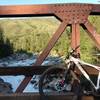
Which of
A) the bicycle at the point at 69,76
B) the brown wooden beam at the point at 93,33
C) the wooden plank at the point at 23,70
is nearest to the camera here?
the bicycle at the point at 69,76

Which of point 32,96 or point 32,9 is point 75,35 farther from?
point 32,96

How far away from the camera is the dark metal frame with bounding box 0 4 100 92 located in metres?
6.84

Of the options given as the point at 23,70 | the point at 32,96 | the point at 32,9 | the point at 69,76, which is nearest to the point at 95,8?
the point at 32,9

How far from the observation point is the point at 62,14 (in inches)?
271

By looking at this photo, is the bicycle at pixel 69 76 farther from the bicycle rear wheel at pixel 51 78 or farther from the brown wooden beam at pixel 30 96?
the brown wooden beam at pixel 30 96

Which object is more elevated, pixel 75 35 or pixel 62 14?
pixel 62 14

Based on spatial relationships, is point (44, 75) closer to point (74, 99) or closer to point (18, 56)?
point (74, 99)

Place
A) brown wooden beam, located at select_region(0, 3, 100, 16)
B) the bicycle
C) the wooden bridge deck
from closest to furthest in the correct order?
the wooden bridge deck → the bicycle → brown wooden beam, located at select_region(0, 3, 100, 16)

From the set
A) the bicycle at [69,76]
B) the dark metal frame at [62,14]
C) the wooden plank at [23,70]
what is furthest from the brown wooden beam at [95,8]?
the wooden plank at [23,70]

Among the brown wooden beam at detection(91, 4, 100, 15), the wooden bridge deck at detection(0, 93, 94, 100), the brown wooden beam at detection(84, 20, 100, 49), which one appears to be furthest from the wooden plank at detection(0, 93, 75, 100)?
the brown wooden beam at detection(91, 4, 100, 15)

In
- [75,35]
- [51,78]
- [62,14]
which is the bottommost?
[51,78]

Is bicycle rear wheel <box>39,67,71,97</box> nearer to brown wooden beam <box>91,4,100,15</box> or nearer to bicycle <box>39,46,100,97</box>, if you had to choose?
bicycle <box>39,46,100,97</box>

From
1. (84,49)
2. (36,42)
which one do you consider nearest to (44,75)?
(84,49)

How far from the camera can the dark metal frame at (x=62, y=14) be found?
6840 mm
